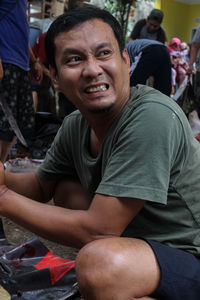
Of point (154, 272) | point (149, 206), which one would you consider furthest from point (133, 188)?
point (154, 272)

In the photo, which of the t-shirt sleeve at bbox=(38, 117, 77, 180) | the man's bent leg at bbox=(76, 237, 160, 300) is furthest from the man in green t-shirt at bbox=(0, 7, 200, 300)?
the t-shirt sleeve at bbox=(38, 117, 77, 180)

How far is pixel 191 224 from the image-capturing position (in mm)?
1449

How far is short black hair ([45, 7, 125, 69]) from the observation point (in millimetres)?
1524

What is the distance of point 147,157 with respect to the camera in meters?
1.32

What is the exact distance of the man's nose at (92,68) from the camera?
4.79 feet

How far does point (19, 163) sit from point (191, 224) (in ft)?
7.89

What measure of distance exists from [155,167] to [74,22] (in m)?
0.66

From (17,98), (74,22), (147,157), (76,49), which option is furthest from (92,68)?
(17,98)

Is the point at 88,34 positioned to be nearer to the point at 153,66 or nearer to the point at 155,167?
the point at 155,167

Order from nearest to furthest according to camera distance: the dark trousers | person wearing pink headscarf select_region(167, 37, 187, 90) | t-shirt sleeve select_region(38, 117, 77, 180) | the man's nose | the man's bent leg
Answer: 1. the man's bent leg
2. the man's nose
3. t-shirt sleeve select_region(38, 117, 77, 180)
4. the dark trousers
5. person wearing pink headscarf select_region(167, 37, 187, 90)

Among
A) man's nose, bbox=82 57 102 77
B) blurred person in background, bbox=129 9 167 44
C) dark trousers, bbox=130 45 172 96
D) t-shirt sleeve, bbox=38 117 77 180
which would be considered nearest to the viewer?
man's nose, bbox=82 57 102 77

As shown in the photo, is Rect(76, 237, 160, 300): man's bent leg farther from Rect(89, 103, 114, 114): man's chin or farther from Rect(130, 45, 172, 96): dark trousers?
Rect(130, 45, 172, 96): dark trousers

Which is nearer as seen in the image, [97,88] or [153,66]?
[97,88]

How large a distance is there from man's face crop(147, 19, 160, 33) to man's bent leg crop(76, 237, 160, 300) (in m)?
4.56
